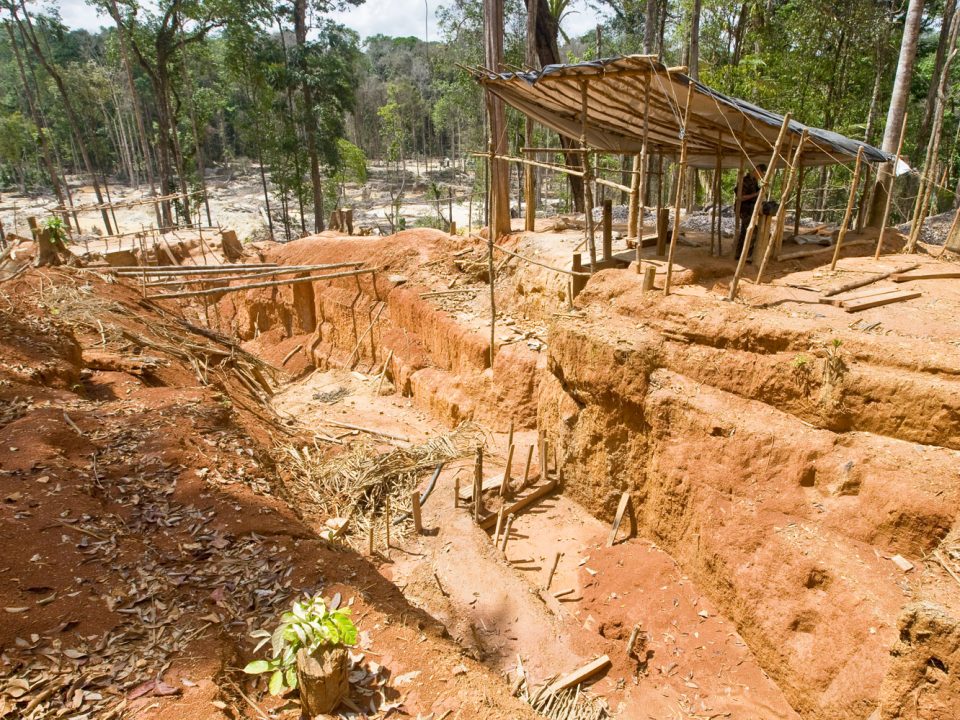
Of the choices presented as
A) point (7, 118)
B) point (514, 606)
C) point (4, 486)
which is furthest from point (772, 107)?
point (7, 118)

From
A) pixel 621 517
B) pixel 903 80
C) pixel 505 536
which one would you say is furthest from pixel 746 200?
pixel 505 536

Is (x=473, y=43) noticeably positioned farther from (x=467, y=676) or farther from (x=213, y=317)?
(x=467, y=676)

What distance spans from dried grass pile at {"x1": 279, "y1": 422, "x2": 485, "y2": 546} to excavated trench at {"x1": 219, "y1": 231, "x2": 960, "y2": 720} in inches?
24.4

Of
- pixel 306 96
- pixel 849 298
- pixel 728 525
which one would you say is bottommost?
pixel 728 525

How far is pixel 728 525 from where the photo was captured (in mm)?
6441

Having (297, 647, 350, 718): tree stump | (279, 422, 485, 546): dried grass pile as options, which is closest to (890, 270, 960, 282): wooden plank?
(279, 422, 485, 546): dried grass pile

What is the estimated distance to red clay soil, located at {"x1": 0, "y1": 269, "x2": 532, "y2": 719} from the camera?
3.62 m

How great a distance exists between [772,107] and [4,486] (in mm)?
21942

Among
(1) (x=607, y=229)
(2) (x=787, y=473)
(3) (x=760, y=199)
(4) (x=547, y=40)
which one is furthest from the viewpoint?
(4) (x=547, y=40)

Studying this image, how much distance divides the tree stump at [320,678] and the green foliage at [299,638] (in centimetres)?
6

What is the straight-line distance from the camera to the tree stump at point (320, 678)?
3592mm

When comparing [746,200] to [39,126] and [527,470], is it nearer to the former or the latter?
[527,470]

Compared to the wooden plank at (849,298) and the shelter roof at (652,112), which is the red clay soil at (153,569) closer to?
the wooden plank at (849,298)

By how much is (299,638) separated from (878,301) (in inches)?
306
